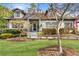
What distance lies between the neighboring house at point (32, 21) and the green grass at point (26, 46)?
0.47 ft

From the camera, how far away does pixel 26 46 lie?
16.7 ft

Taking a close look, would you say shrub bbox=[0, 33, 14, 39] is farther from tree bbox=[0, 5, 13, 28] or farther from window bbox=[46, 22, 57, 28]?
window bbox=[46, 22, 57, 28]

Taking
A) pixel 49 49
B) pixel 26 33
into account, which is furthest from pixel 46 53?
pixel 26 33

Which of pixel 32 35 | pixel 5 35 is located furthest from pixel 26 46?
pixel 5 35

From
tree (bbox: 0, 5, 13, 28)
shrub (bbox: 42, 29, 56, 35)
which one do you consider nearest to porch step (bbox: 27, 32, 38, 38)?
shrub (bbox: 42, 29, 56, 35)

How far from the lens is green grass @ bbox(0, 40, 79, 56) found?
504 cm

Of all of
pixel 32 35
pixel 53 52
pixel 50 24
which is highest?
pixel 50 24

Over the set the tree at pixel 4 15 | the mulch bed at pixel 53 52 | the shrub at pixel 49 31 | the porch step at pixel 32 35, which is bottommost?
the mulch bed at pixel 53 52

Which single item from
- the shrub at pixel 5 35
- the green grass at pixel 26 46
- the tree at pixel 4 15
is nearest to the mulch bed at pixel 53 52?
the green grass at pixel 26 46

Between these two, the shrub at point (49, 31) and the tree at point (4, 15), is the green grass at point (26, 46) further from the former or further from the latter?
the tree at point (4, 15)

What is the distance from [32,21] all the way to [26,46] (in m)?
0.35

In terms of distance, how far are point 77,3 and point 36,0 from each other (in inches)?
21.9

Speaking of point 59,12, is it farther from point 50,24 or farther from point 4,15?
point 4,15

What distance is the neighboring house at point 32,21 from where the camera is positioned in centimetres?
509
